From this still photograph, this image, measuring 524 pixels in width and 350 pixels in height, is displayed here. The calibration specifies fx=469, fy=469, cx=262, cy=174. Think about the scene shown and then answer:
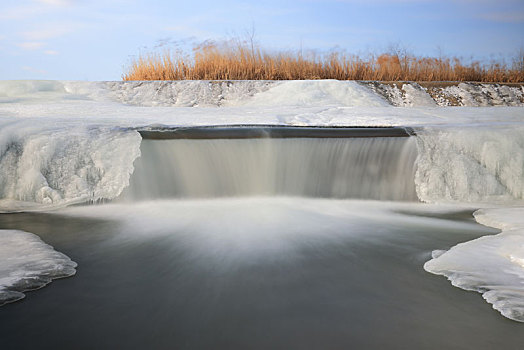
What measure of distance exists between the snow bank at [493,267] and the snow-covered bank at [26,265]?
1326 mm

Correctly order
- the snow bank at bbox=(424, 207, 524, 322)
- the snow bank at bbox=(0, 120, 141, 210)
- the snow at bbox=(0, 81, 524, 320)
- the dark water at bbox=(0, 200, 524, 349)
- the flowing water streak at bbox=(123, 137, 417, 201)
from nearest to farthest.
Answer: the dark water at bbox=(0, 200, 524, 349) < the snow bank at bbox=(424, 207, 524, 322) < the snow at bbox=(0, 81, 524, 320) < the snow bank at bbox=(0, 120, 141, 210) < the flowing water streak at bbox=(123, 137, 417, 201)

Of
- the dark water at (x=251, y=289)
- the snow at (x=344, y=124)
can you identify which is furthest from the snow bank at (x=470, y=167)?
the dark water at (x=251, y=289)

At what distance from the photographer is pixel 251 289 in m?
1.51

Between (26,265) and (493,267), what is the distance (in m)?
1.63

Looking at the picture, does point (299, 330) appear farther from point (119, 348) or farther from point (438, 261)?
point (438, 261)

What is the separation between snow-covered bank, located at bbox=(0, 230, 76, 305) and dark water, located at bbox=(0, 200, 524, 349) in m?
0.05

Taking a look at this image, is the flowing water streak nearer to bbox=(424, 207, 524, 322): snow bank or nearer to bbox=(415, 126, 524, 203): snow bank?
bbox=(415, 126, 524, 203): snow bank

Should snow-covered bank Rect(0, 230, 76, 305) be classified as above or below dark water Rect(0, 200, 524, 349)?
above

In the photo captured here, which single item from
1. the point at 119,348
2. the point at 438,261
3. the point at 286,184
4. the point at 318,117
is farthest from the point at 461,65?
the point at 119,348

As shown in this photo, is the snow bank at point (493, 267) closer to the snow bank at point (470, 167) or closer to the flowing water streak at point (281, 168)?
the snow bank at point (470, 167)

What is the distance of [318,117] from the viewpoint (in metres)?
3.50

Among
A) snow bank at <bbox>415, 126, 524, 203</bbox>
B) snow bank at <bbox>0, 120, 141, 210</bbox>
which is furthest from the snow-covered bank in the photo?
snow bank at <bbox>415, 126, 524, 203</bbox>

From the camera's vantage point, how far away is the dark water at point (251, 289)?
3.92ft

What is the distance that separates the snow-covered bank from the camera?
1.47 m
